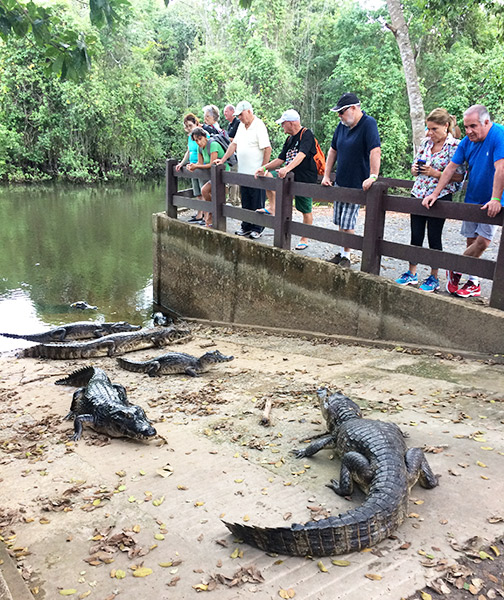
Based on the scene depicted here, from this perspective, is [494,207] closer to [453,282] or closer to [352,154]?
[453,282]

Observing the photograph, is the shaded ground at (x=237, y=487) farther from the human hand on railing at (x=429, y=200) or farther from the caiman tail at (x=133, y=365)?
the human hand on railing at (x=429, y=200)

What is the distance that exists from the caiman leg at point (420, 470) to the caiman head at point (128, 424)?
6.70 feet

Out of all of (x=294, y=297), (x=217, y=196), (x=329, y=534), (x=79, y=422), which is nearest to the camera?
(x=329, y=534)

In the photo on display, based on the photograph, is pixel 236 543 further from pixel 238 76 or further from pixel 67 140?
pixel 67 140

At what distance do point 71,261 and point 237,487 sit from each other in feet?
41.4

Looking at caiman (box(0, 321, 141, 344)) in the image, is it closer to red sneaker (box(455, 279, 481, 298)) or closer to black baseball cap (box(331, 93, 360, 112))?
black baseball cap (box(331, 93, 360, 112))

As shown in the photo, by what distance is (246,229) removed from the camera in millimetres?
9281

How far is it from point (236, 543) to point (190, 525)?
35 centimetres

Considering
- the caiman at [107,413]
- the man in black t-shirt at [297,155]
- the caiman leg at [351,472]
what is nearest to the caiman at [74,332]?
the caiman at [107,413]

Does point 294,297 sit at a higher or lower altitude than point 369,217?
lower

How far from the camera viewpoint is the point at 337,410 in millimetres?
3932

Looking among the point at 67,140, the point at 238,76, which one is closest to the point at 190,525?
the point at 238,76

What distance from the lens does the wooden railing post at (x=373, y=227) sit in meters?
6.28

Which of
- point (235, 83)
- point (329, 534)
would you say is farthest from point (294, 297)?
point (235, 83)
